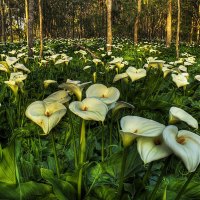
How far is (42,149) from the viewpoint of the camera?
9.36 ft

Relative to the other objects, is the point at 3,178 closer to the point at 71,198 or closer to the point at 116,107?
the point at 71,198

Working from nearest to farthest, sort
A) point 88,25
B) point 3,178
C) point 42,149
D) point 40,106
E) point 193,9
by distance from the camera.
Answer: point 40,106 < point 3,178 < point 42,149 < point 193,9 < point 88,25

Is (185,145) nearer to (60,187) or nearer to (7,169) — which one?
(60,187)

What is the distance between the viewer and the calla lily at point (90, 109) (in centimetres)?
152

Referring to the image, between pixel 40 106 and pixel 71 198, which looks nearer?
pixel 40 106

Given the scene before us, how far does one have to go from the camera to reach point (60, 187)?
174cm

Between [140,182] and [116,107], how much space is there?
17.9 inches


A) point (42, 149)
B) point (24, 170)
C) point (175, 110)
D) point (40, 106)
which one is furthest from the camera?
point (42, 149)

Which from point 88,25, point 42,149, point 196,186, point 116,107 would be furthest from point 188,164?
point 88,25

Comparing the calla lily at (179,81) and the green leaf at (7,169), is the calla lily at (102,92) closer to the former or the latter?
the green leaf at (7,169)

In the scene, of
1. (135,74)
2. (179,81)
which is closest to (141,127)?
(135,74)

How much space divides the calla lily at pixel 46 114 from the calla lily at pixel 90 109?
0.07m

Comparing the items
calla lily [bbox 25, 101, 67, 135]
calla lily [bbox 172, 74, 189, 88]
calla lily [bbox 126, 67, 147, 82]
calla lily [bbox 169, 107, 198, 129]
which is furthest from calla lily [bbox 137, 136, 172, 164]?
calla lily [bbox 172, 74, 189, 88]

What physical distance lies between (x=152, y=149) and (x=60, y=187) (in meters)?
0.71
